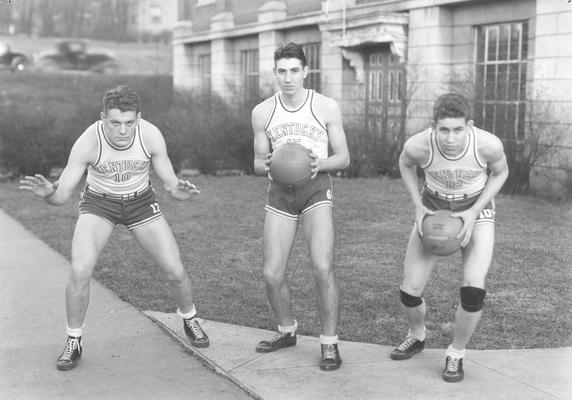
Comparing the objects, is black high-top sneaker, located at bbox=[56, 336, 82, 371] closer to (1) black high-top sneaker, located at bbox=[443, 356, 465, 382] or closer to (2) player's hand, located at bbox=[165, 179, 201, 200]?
(2) player's hand, located at bbox=[165, 179, 201, 200]

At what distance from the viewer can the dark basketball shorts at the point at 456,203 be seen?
5.38 m

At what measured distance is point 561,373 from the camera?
537 cm

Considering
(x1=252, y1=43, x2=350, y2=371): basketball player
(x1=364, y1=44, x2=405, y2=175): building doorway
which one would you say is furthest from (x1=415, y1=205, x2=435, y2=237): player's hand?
(x1=364, y1=44, x2=405, y2=175): building doorway

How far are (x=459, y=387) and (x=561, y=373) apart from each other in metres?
0.76

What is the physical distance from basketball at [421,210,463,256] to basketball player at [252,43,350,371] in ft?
2.16

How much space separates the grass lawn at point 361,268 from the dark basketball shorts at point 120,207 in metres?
1.47

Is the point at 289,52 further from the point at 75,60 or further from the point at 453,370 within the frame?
the point at 75,60

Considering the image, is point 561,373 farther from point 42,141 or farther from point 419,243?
point 42,141

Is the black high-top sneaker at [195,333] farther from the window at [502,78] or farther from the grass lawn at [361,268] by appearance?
the window at [502,78]

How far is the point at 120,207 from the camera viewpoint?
5.81 metres

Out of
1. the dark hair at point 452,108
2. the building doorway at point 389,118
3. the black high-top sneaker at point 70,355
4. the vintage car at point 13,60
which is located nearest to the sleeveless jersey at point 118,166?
the black high-top sneaker at point 70,355

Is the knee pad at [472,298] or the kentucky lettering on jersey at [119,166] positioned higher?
the kentucky lettering on jersey at [119,166]

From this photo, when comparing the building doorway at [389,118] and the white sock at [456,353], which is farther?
the building doorway at [389,118]

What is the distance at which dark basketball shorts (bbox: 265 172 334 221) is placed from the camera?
5.66m
